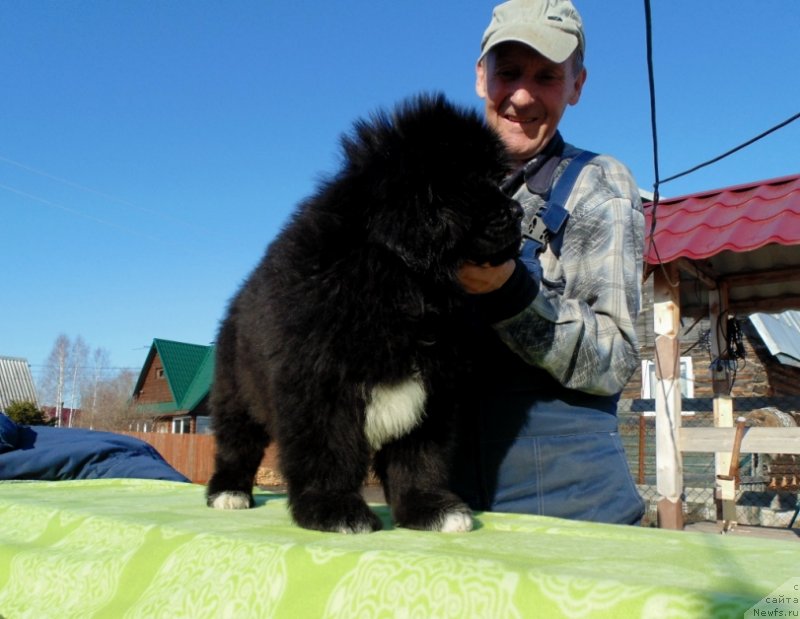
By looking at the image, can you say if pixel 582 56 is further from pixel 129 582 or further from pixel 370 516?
pixel 129 582

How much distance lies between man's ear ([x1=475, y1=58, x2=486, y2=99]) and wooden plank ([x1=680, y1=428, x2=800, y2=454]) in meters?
4.12

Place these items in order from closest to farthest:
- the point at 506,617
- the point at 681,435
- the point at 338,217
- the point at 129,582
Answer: the point at 506,617 < the point at 129,582 < the point at 338,217 < the point at 681,435

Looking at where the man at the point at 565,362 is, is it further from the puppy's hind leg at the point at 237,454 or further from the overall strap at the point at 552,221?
the puppy's hind leg at the point at 237,454

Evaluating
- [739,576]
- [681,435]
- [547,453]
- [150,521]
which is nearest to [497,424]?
[547,453]

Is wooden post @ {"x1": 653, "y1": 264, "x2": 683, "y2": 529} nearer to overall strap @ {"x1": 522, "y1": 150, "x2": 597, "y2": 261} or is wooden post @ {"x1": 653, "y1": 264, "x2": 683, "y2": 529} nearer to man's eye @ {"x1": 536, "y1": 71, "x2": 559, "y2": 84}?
man's eye @ {"x1": 536, "y1": 71, "x2": 559, "y2": 84}

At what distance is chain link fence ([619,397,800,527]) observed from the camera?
736 centimetres

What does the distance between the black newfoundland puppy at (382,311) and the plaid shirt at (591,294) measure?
9.0 inches

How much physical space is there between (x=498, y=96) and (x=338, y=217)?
104 cm

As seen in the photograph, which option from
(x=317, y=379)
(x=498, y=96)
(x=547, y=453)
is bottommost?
(x=547, y=453)

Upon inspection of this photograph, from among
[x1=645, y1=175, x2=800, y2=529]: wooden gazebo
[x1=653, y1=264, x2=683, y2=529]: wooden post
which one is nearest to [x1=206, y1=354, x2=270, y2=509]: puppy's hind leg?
[x1=645, y1=175, x2=800, y2=529]: wooden gazebo

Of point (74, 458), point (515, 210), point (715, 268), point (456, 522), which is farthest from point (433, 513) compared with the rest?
point (715, 268)

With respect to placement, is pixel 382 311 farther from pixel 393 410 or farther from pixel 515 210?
pixel 515 210

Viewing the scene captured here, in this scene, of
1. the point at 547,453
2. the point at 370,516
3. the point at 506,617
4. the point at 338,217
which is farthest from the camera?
the point at 547,453

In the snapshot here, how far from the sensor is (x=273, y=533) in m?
1.66
